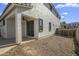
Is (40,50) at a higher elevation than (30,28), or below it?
below

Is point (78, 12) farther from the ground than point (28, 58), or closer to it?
farther from the ground

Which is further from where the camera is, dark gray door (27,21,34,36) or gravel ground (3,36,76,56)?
dark gray door (27,21,34,36)

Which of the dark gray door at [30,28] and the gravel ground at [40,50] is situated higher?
the dark gray door at [30,28]

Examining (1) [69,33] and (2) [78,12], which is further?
(1) [69,33]

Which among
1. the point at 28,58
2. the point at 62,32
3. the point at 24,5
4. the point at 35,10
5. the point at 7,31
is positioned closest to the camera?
the point at 28,58

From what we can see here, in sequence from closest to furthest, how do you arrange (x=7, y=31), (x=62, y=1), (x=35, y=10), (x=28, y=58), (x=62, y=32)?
(x=28, y=58) → (x=62, y=1) → (x=35, y=10) → (x=7, y=31) → (x=62, y=32)

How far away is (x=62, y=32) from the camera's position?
17375 mm

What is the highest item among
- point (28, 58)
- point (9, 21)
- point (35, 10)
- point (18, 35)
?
point (35, 10)

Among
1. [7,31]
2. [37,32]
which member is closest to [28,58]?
[37,32]

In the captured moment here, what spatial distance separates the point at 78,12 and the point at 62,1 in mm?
6803

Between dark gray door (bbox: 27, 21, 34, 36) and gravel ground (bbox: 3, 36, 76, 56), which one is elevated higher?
dark gray door (bbox: 27, 21, 34, 36)

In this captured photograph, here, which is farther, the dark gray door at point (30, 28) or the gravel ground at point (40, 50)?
the dark gray door at point (30, 28)

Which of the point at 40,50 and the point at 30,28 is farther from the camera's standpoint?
the point at 30,28

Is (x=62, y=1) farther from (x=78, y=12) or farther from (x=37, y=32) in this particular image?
(x=78, y=12)
